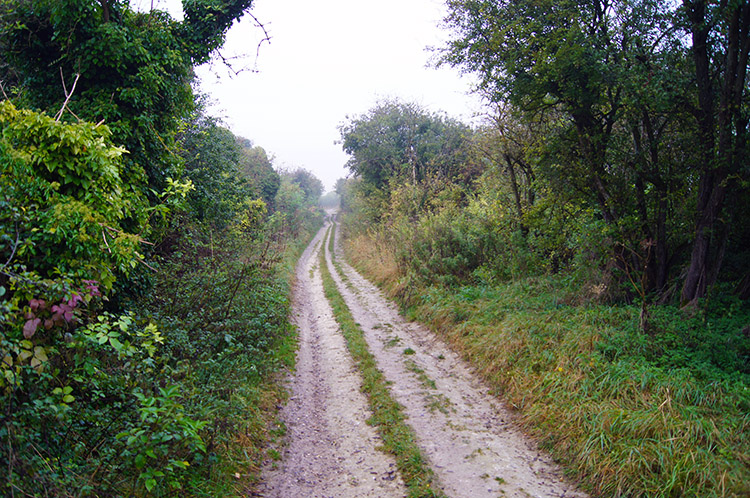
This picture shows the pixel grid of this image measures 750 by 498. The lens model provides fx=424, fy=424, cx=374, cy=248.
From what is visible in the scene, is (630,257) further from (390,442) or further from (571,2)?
(390,442)

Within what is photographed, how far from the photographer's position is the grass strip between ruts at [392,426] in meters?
4.77

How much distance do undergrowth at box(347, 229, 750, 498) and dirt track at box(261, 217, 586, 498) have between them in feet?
1.42

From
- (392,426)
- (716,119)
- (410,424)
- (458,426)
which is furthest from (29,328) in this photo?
(716,119)

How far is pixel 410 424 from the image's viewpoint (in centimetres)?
611

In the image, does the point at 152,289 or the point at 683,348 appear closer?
the point at 683,348

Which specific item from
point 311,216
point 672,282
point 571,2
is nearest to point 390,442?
point 672,282

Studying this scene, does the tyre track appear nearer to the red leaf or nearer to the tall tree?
the tall tree

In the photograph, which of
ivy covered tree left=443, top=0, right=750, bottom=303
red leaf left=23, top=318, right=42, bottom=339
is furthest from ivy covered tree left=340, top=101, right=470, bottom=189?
red leaf left=23, top=318, right=42, bottom=339

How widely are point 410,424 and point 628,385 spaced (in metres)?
2.97

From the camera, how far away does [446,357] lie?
29.3ft

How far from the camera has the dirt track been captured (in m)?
4.75

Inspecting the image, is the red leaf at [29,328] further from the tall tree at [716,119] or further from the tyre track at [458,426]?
the tall tree at [716,119]

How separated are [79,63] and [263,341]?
5809mm

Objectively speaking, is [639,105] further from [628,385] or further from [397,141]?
[397,141]
